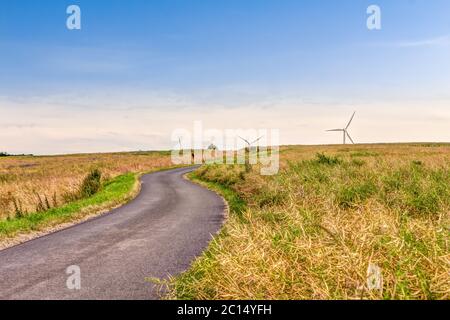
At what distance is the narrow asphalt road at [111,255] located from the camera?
6.84m

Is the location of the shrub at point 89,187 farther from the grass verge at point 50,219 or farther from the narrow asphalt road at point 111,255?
the narrow asphalt road at point 111,255

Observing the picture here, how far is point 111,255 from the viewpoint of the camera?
9.26 meters

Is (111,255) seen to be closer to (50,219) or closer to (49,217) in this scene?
(50,219)

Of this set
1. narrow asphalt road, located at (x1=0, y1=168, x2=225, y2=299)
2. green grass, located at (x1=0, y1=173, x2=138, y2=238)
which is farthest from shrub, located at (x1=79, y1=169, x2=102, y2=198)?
narrow asphalt road, located at (x1=0, y1=168, x2=225, y2=299)

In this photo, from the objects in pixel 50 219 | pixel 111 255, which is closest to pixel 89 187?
pixel 50 219

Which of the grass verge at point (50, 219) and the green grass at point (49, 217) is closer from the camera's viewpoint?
the grass verge at point (50, 219)

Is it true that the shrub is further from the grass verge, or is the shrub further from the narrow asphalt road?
the narrow asphalt road

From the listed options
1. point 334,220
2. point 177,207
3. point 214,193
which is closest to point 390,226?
point 334,220

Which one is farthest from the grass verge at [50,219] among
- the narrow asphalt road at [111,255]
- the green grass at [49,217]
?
the narrow asphalt road at [111,255]

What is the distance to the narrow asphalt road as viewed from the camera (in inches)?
269

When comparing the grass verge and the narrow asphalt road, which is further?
the grass verge

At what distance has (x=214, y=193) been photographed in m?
23.7

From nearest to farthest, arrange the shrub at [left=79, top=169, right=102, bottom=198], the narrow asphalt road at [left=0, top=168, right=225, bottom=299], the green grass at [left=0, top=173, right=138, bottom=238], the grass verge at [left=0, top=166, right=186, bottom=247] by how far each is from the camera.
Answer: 1. the narrow asphalt road at [left=0, top=168, right=225, bottom=299]
2. the grass verge at [left=0, top=166, right=186, bottom=247]
3. the green grass at [left=0, top=173, right=138, bottom=238]
4. the shrub at [left=79, top=169, right=102, bottom=198]
